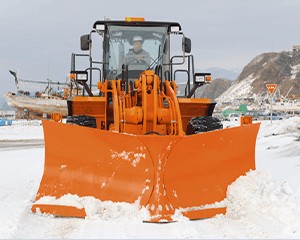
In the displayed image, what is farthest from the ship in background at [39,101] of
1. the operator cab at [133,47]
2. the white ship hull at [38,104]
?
the operator cab at [133,47]

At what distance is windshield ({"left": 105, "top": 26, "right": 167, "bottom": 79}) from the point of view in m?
7.48

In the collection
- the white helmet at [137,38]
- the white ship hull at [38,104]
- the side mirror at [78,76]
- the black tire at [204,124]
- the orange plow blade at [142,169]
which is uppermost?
the white helmet at [137,38]

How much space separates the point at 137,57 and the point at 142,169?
2.89 metres

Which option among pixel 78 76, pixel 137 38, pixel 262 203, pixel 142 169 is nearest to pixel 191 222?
pixel 142 169

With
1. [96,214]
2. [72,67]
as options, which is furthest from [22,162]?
[96,214]

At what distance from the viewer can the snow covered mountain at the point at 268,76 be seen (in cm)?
8806

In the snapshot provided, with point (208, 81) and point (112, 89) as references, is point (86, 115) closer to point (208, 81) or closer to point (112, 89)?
point (112, 89)

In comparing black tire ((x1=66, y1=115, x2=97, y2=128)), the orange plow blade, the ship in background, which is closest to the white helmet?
black tire ((x1=66, y1=115, x2=97, y2=128))

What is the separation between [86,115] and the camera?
6.99 meters

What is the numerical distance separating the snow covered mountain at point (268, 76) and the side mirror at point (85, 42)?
81.7 m

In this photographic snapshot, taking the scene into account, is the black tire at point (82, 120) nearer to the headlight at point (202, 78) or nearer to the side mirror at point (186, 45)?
the headlight at point (202, 78)

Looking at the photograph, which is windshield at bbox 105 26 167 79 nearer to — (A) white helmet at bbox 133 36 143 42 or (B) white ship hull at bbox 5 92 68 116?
(A) white helmet at bbox 133 36 143 42

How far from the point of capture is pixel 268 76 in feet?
308

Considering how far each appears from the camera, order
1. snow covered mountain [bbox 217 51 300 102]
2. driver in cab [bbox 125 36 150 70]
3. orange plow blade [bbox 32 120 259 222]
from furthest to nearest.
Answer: snow covered mountain [bbox 217 51 300 102]
driver in cab [bbox 125 36 150 70]
orange plow blade [bbox 32 120 259 222]
